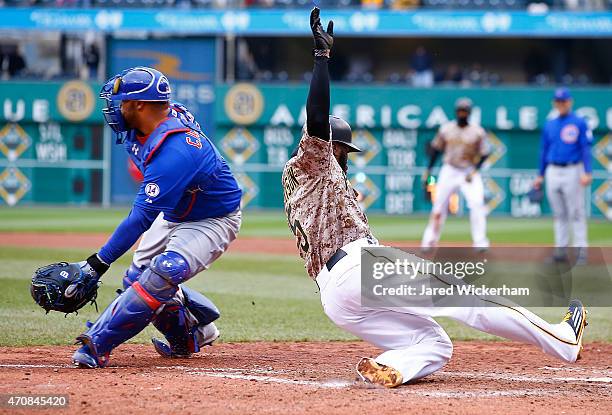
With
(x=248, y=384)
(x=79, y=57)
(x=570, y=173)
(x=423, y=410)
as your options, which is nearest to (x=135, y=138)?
(x=248, y=384)

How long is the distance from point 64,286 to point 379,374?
5.94 ft

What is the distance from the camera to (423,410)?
455 centimetres

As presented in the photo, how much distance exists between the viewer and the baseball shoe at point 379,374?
511 centimetres

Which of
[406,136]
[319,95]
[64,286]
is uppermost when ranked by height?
[319,95]

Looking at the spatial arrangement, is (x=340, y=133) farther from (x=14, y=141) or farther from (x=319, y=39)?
(x=14, y=141)

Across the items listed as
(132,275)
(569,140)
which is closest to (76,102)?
(569,140)

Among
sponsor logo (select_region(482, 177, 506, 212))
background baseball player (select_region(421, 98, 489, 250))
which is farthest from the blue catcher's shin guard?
sponsor logo (select_region(482, 177, 506, 212))

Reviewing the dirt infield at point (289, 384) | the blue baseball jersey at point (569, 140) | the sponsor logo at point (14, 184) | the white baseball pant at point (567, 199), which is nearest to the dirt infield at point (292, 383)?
the dirt infield at point (289, 384)

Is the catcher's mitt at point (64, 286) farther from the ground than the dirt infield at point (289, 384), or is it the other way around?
the catcher's mitt at point (64, 286)

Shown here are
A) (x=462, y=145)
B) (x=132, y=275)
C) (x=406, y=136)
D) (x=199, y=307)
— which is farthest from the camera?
(x=406, y=136)

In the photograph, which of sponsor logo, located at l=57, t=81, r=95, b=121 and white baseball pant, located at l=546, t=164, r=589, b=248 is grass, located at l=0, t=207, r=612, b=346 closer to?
white baseball pant, located at l=546, t=164, r=589, b=248

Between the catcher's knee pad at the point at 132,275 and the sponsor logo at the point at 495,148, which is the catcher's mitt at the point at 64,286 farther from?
the sponsor logo at the point at 495,148

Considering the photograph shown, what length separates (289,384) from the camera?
17.0ft

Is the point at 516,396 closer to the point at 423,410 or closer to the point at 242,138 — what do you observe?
the point at 423,410
